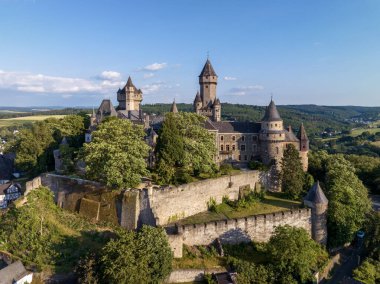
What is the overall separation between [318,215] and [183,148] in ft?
51.8

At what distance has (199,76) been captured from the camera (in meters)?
63.6

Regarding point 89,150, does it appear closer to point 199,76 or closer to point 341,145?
point 199,76

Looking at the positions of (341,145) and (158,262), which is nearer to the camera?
(158,262)

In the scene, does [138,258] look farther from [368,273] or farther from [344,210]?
[344,210]

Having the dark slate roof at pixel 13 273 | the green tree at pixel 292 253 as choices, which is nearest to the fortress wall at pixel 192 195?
the green tree at pixel 292 253

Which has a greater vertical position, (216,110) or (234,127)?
(216,110)

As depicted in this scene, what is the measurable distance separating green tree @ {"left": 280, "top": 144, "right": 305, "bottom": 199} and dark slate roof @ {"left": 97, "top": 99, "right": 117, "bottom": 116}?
1037 inches

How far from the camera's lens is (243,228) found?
101 feet

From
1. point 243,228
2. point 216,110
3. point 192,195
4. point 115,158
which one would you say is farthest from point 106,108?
point 243,228

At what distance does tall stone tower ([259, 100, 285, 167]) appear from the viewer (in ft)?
149

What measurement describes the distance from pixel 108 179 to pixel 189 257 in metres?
9.60

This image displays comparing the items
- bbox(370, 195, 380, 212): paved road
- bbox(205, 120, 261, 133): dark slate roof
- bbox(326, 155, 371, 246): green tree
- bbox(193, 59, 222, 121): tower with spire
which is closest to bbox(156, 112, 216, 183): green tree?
bbox(205, 120, 261, 133): dark slate roof

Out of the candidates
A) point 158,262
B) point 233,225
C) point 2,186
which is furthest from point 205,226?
point 2,186

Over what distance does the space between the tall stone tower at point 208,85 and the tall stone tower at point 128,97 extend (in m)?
12.2
